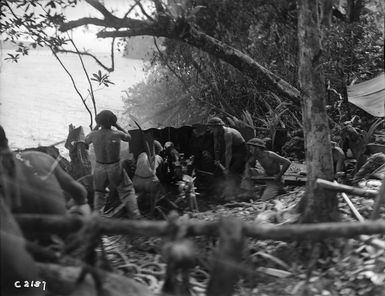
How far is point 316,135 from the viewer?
189 inches

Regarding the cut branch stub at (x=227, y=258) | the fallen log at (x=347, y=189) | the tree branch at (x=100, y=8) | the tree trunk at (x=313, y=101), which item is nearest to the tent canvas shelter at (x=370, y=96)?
the tree trunk at (x=313, y=101)

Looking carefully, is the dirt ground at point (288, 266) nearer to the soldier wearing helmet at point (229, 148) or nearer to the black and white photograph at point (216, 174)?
the black and white photograph at point (216, 174)

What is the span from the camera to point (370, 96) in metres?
10.4

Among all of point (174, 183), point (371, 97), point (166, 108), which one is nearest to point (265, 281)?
point (174, 183)

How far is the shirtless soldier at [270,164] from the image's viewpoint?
7148mm

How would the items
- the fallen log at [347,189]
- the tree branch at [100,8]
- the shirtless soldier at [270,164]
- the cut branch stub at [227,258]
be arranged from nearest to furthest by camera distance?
the cut branch stub at [227,258]
the fallen log at [347,189]
the shirtless soldier at [270,164]
the tree branch at [100,8]

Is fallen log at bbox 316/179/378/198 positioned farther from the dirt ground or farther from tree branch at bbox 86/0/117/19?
tree branch at bbox 86/0/117/19

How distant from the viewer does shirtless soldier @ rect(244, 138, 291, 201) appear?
23.5ft

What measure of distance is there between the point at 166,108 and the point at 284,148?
8945 mm

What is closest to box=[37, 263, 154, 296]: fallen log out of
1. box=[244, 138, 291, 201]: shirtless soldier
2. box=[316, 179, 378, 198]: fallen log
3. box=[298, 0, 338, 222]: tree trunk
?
box=[316, 179, 378, 198]: fallen log

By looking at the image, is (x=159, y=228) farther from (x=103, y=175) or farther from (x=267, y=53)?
(x=267, y=53)

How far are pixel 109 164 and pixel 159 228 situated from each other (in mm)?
4018

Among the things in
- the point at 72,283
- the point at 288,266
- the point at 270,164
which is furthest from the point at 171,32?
the point at 72,283

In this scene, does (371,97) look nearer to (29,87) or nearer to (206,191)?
(206,191)
